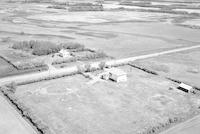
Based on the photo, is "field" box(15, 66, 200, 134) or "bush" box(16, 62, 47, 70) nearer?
"field" box(15, 66, 200, 134)

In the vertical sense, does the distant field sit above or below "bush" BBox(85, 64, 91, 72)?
below

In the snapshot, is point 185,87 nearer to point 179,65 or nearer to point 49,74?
point 179,65

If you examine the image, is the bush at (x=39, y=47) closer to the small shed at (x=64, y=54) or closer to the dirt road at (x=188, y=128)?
the small shed at (x=64, y=54)

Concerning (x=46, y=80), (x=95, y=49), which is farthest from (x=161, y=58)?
(x=46, y=80)

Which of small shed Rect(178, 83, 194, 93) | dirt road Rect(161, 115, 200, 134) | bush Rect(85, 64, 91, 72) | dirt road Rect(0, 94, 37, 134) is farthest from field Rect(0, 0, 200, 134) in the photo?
bush Rect(85, 64, 91, 72)

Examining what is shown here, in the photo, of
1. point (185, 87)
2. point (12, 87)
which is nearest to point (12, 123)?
point (12, 87)

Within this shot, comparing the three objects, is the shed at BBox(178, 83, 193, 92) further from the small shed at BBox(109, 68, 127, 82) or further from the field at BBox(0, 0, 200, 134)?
the small shed at BBox(109, 68, 127, 82)

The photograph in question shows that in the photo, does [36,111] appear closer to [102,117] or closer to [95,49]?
[102,117]
